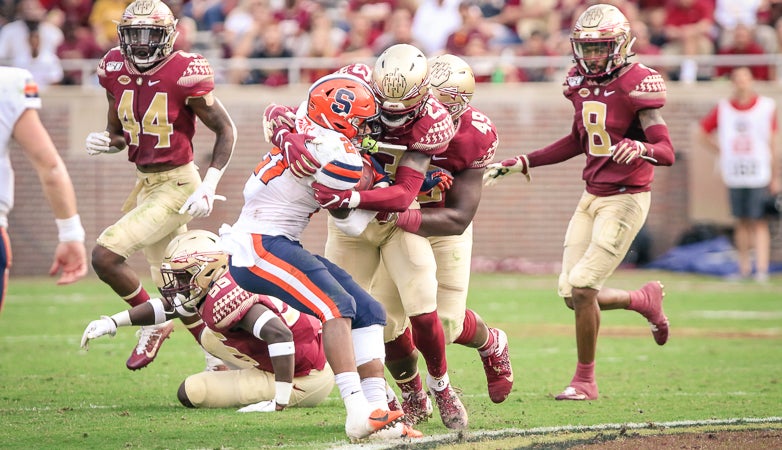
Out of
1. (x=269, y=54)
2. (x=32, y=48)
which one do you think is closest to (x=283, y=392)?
(x=269, y=54)

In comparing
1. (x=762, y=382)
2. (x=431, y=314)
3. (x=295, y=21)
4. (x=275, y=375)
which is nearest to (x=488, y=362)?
(x=431, y=314)

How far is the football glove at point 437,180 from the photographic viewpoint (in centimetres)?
558

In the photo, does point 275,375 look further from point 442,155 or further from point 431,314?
point 442,155

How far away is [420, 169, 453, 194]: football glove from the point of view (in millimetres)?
5582

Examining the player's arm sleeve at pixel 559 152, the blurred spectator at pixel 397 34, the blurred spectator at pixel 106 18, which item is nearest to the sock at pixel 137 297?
the player's arm sleeve at pixel 559 152

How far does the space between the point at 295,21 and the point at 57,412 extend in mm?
10016

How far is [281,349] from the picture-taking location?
575cm

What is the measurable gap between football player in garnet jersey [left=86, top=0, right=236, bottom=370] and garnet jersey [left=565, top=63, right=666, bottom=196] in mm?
2084

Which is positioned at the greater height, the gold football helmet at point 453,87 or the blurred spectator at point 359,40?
the gold football helmet at point 453,87

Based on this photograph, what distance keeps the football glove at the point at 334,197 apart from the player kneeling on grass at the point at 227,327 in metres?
1.13

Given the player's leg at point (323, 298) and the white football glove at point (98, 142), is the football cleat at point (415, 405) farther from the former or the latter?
the white football glove at point (98, 142)

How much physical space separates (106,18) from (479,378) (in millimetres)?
10149

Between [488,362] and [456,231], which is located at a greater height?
[456,231]

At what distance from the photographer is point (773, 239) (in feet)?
46.4
